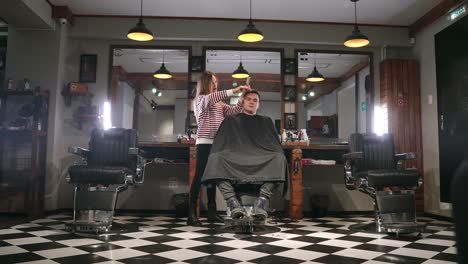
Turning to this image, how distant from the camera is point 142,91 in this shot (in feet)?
34.1

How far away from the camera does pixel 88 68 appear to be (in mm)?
5199

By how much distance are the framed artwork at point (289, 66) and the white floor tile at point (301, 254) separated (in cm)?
336

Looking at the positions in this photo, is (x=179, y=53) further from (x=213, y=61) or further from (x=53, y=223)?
(x=53, y=223)

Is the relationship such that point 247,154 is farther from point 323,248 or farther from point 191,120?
point 191,120

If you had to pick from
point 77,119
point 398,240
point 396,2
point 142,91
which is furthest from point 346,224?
point 142,91

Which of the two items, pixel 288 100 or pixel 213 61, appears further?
pixel 213 61

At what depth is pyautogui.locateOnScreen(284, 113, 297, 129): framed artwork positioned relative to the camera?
17.8ft

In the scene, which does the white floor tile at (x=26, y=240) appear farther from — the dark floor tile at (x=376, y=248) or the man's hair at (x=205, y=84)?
the dark floor tile at (x=376, y=248)

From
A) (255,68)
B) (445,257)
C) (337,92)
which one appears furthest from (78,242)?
(337,92)

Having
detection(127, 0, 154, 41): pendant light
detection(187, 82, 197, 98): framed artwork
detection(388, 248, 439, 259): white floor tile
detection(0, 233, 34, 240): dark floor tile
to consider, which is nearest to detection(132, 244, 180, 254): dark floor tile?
detection(0, 233, 34, 240): dark floor tile

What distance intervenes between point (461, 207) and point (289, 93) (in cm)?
503

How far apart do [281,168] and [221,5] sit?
2727 millimetres

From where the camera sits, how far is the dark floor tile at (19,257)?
2125mm

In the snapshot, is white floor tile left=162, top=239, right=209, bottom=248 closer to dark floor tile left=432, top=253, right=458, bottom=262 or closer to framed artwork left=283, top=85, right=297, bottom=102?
dark floor tile left=432, top=253, right=458, bottom=262
